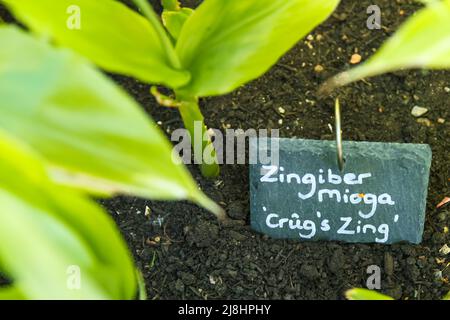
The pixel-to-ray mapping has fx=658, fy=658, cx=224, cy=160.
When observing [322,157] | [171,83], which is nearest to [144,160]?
[171,83]

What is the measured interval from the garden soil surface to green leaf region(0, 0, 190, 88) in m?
0.25

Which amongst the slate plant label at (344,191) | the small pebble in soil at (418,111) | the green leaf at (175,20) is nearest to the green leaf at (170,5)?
the green leaf at (175,20)

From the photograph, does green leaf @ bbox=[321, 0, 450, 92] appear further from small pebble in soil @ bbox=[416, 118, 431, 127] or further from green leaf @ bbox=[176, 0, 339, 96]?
small pebble in soil @ bbox=[416, 118, 431, 127]

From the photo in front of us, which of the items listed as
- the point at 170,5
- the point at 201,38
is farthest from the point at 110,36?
the point at 170,5

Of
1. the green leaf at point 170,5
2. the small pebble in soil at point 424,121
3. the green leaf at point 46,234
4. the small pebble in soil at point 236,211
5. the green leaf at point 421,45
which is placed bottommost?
the small pebble in soil at point 236,211

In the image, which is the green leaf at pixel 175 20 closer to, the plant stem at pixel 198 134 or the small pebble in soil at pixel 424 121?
the plant stem at pixel 198 134

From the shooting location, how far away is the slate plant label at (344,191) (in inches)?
29.7

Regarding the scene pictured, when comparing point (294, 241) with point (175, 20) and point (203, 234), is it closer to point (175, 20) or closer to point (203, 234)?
point (203, 234)

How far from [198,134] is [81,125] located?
0.37 meters

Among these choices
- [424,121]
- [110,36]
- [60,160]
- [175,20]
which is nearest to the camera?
[60,160]

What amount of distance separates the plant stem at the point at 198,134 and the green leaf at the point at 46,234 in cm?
28

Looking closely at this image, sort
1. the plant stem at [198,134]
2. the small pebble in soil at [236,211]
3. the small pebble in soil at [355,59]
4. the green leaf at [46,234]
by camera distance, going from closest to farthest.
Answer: the green leaf at [46,234] → the plant stem at [198,134] → the small pebble in soil at [236,211] → the small pebble in soil at [355,59]

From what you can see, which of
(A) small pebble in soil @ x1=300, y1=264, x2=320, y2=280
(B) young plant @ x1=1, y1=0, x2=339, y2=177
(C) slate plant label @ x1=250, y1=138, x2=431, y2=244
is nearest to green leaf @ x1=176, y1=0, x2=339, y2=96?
(B) young plant @ x1=1, y1=0, x2=339, y2=177

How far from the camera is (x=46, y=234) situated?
1.35 feet
